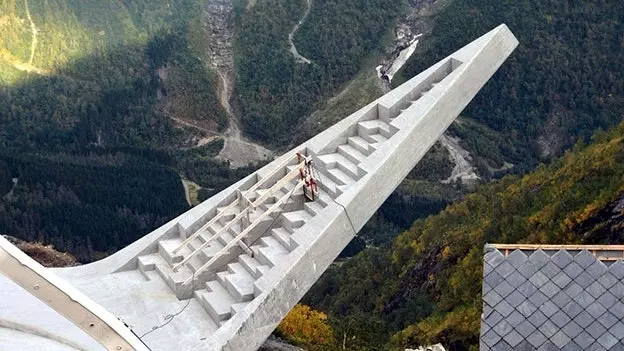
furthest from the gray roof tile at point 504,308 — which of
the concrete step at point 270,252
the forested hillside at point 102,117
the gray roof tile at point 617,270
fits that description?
the forested hillside at point 102,117

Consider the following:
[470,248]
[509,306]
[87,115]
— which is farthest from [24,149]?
[509,306]

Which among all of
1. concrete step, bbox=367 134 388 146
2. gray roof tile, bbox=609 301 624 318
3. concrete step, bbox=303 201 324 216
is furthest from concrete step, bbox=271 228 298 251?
gray roof tile, bbox=609 301 624 318

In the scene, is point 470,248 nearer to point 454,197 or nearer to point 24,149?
point 454,197

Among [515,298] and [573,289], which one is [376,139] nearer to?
[515,298]

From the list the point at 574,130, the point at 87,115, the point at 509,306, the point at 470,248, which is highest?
the point at 509,306

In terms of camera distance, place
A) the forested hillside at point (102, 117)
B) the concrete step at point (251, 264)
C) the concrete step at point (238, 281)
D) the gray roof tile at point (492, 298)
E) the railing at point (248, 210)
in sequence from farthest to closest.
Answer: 1. the forested hillside at point (102, 117)
2. the railing at point (248, 210)
3. the concrete step at point (251, 264)
4. the concrete step at point (238, 281)
5. the gray roof tile at point (492, 298)

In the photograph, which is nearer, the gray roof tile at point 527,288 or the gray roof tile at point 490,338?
the gray roof tile at point 490,338

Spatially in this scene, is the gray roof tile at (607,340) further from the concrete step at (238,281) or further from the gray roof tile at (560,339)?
the concrete step at (238,281)
